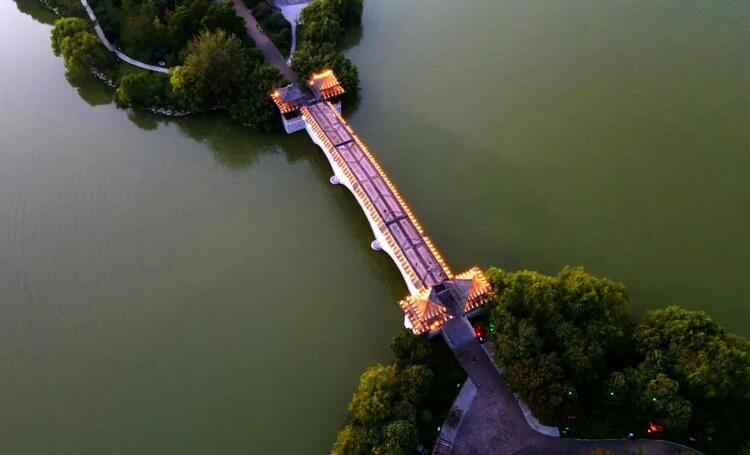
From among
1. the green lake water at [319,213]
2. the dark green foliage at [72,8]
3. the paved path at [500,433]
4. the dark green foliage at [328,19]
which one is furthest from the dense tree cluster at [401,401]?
the dark green foliage at [72,8]

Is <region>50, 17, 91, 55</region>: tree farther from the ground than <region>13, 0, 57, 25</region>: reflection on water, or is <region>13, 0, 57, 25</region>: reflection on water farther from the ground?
<region>13, 0, 57, 25</region>: reflection on water

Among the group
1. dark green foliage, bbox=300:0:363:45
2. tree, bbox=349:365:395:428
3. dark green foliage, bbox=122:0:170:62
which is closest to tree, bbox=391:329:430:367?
tree, bbox=349:365:395:428

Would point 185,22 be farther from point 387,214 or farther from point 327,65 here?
point 387,214

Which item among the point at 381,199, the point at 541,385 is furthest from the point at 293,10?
the point at 541,385

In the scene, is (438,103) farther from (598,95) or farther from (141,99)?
(141,99)

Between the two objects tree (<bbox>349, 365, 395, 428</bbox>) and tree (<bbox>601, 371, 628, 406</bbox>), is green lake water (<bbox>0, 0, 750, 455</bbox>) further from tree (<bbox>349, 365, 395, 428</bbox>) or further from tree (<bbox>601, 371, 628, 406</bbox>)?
tree (<bbox>601, 371, 628, 406</bbox>)

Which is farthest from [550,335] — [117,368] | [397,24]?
[397,24]
